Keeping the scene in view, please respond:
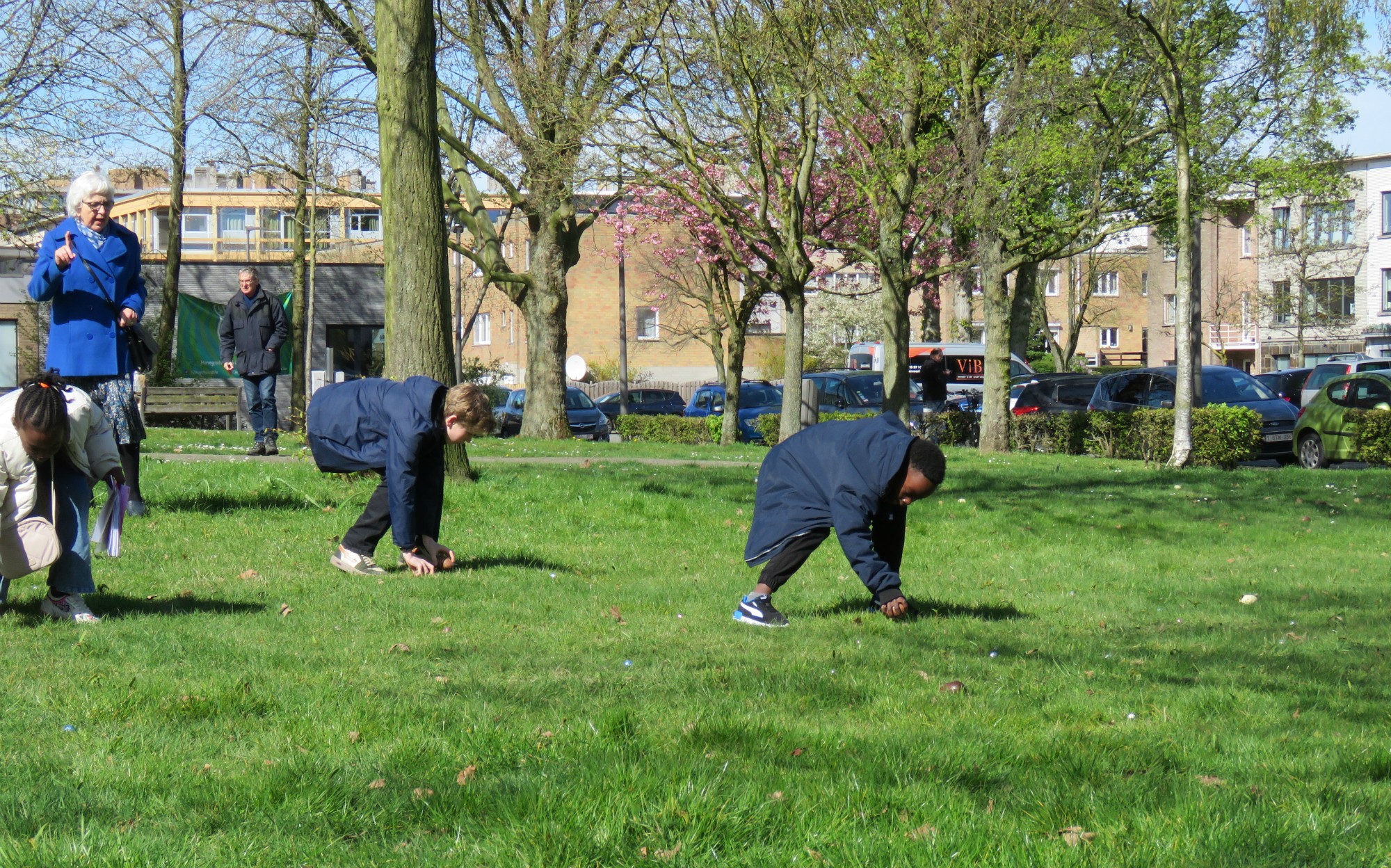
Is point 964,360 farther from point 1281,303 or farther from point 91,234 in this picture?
point 91,234

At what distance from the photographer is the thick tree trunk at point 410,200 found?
11.2 m

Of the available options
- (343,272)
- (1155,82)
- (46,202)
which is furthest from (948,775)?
(343,272)

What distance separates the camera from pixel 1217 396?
23.0 m

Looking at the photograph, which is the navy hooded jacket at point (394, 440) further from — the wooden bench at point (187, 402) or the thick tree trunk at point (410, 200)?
the wooden bench at point (187, 402)

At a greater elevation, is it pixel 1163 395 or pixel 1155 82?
pixel 1155 82

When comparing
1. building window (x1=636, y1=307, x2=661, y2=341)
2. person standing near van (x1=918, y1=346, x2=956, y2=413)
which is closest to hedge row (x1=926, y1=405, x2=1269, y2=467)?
person standing near van (x1=918, y1=346, x2=956, y2=413)

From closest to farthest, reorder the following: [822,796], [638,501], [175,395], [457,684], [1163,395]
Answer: [822,796] < [457,684] < [638,501] < [1163,395] < [175,395]

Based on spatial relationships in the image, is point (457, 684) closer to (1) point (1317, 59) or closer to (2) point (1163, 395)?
(1) point (1317, 59)

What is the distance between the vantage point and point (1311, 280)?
55.6 meters

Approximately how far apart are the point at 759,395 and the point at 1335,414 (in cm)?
1692

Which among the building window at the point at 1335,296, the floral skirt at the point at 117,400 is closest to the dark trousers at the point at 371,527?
the floral skirt at the point at 117,400

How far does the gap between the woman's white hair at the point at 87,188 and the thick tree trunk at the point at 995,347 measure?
1568 cm

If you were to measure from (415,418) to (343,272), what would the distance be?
32.8m

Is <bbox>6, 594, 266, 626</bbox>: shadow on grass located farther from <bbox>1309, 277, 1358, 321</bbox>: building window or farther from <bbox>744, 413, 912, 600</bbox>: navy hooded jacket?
<bbox>1309, 277, 1358, 321</bbox>: building window
